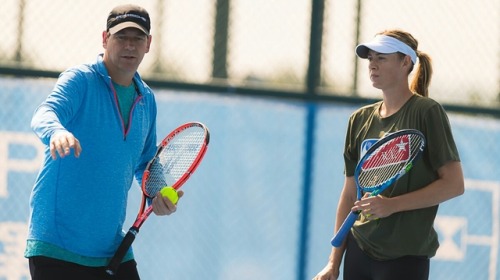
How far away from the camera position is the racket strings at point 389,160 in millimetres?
3838

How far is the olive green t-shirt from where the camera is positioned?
3.87 metres

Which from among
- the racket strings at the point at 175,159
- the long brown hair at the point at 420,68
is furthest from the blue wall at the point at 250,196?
the long brown hair at the point at 420,68

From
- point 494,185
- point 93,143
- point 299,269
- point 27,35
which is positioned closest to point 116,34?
point 93,143

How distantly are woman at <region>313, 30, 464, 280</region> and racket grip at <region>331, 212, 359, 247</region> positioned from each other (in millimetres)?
44

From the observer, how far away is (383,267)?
392cm

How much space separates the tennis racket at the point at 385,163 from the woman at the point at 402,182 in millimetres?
58

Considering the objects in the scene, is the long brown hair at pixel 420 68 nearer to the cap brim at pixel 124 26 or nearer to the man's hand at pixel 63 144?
the cap brim at pixel 124 26

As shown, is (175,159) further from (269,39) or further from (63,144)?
(269,39)

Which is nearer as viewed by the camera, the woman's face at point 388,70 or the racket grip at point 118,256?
the racket grip at point 118,256

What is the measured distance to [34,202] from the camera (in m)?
3.64

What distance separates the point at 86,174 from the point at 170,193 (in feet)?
1.24

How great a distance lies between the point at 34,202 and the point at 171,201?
0.50 m

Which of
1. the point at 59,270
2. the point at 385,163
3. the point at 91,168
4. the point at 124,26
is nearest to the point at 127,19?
the point at 124,26

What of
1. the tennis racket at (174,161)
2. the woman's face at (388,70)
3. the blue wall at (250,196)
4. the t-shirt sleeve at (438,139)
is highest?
the woman's face at (388,70)
